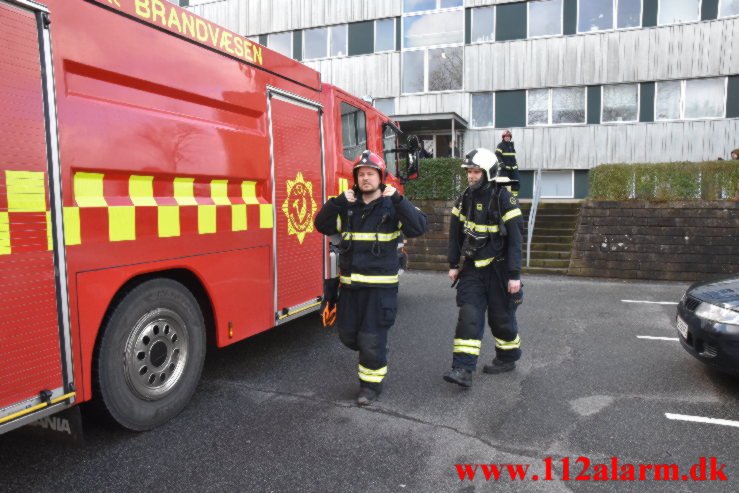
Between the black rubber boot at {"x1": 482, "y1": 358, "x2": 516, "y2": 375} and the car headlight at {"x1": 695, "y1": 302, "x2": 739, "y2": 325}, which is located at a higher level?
the car headlight at {"x1": 695, "y1": 302, "x2": 739, "y2": 325}

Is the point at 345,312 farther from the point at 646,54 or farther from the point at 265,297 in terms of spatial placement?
the point at 646,54

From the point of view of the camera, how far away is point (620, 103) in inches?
672

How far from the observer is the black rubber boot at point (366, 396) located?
3.73m

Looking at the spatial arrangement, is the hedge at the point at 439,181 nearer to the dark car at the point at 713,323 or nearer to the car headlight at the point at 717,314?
the dark car at the point at 713,323

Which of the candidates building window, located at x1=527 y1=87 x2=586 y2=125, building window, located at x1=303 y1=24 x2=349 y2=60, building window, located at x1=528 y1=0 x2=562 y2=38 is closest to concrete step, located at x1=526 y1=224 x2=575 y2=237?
building window, located at x1=527 y1=87 x2=586 y2=125

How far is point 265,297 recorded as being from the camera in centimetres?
420

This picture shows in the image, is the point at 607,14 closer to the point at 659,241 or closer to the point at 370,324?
the point at 659,241

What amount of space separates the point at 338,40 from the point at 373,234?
1834cm

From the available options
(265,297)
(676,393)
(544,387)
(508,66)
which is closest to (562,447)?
(544,387)

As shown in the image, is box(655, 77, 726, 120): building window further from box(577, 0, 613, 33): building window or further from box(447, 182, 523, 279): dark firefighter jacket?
box(447, 182, 523, 279): dark firefighter jacket

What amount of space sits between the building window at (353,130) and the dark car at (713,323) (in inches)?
136

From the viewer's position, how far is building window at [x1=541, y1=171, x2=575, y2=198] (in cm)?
1778

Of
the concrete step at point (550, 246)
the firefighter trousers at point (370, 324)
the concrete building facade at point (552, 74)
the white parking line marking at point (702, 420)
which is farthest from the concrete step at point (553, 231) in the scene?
the firefighter trousers at point (370, 324)

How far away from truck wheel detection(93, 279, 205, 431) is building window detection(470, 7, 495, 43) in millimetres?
17220
